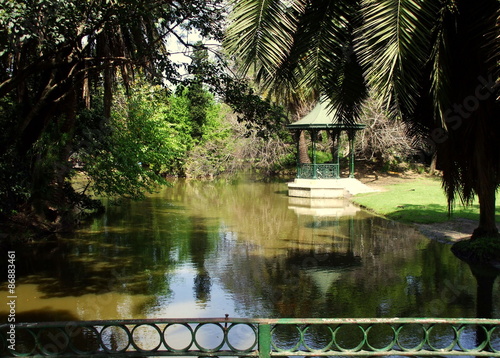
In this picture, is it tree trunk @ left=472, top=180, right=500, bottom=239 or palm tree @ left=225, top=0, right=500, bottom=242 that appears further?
tree trunk @ left=472, top=180, right=500, bottom=239

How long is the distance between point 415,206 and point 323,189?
19.7 ft

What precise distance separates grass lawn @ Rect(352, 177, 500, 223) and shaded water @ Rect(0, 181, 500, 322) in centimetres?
108

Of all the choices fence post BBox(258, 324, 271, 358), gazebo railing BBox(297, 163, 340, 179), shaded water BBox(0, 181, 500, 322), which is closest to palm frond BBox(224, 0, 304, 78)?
fence post BBox(258, 324, 271, 358)

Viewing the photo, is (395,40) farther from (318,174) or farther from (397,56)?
(318,174)

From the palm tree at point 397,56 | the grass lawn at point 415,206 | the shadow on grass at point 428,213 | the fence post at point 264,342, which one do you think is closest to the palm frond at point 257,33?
the palm tree at point 397,56

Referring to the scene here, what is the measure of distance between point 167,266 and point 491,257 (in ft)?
23.6

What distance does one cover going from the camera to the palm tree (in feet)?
18.6

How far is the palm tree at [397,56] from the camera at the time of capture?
5.66 metres

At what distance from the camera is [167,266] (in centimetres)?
1095

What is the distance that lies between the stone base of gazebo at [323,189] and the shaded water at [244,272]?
6.77 metres

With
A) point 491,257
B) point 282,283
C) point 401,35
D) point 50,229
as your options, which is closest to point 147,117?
point 50,229

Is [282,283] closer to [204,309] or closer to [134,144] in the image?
[204,309]

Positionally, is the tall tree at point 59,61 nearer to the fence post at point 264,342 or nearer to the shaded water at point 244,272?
the shaded water at point 244,272

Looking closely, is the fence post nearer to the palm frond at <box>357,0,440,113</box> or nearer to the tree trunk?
the palm frond at <box>357,0,440,113</box>
